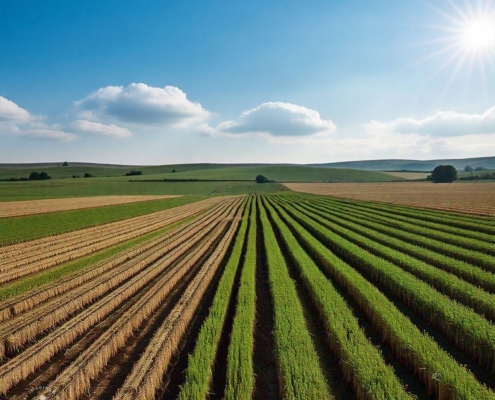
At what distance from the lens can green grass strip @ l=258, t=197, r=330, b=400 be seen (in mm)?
6117

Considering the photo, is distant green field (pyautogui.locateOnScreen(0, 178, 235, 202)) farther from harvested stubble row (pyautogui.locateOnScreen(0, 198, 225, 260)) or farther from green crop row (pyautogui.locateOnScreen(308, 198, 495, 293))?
green crop row (pyautogui.locateOnScreen(308, 198, 495, 293))

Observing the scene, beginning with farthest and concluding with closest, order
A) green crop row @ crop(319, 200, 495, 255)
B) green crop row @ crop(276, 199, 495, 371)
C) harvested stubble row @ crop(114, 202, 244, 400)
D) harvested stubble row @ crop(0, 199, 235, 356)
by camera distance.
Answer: green crop row @ crop(319, 200, 495, 255)
harvested stubble row @ crop(0, 199, 235, 356)
green crop row @ crop(276, 199, 495, 371)
harvested stubble row @ crop(114, 202, 244, 400)

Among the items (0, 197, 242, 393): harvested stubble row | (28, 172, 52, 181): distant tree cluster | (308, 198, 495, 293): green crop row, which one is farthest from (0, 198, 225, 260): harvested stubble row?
(28, 172, 52, 181): distant tree cluster

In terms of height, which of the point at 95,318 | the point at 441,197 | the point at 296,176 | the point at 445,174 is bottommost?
the point at 95,318

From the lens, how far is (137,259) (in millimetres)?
A: 16922

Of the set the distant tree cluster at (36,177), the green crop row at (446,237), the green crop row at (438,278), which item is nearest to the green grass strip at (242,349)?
the green crop row at (438,278)

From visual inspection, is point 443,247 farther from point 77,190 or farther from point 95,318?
point 77,190

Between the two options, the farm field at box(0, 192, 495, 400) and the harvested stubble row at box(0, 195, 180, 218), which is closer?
the farm field at box(0, 192, 495, 400)

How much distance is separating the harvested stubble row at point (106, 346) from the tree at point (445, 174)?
421 ft

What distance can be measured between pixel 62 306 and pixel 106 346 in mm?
3636

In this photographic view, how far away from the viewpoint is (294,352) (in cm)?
735

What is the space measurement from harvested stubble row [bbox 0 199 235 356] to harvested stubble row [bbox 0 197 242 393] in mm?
549

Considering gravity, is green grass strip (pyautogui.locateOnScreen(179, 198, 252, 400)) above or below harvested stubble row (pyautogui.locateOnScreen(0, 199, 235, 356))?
above

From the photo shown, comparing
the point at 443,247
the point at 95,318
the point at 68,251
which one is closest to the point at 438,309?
the point at 443,247
